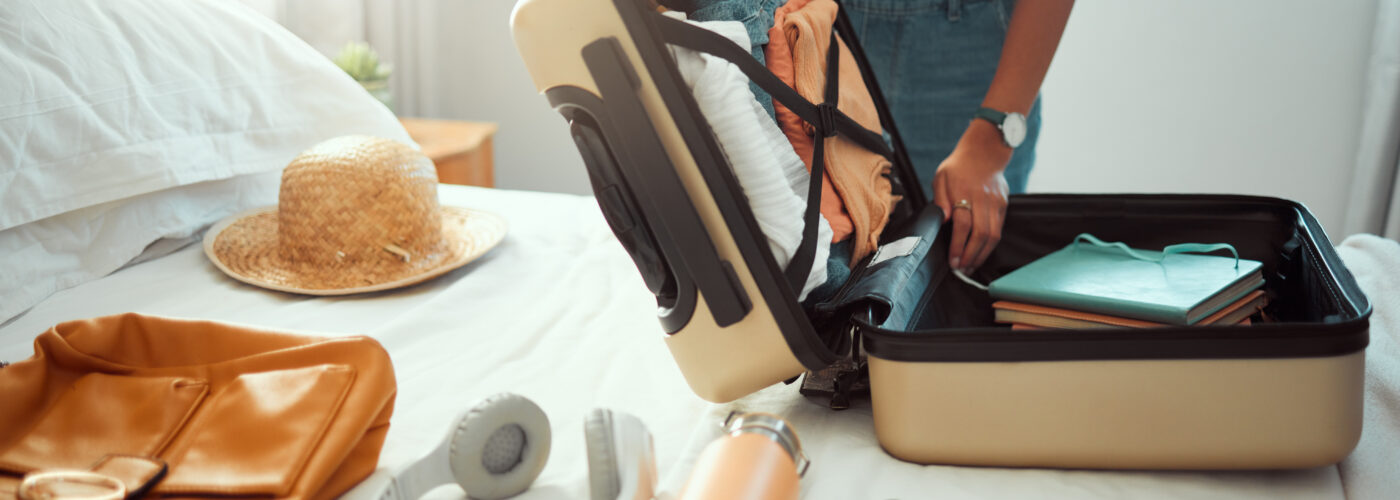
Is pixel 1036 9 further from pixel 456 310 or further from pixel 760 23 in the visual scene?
pixel 456 310

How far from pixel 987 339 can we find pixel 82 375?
69 centimetres

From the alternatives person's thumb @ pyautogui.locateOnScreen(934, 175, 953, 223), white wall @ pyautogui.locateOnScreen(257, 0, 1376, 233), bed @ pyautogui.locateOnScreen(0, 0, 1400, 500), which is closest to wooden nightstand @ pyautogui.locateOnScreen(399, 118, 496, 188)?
white wall @ pyautogui.locateOnScreen(257, 0, 1376, 233)

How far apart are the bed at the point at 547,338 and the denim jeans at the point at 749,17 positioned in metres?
0.27

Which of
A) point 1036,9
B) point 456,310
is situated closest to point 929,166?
point 1036,9

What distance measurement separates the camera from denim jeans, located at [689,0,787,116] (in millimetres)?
793

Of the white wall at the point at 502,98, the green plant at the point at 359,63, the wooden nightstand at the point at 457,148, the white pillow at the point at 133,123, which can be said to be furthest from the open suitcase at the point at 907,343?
the white wall at the point at 502,98

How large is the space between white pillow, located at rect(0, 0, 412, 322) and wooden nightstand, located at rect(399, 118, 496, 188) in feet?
1.62

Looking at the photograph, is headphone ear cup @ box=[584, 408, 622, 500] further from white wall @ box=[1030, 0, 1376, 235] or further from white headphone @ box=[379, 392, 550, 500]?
white wall @ box=[1030, 0, 1376, 235]

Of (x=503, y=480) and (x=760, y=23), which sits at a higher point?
(x=760, y=23)

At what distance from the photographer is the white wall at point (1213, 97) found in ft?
6.84

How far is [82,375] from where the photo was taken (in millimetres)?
725

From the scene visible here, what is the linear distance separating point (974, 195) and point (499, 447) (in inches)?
24.6

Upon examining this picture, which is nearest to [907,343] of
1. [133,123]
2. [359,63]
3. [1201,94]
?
[133,123]

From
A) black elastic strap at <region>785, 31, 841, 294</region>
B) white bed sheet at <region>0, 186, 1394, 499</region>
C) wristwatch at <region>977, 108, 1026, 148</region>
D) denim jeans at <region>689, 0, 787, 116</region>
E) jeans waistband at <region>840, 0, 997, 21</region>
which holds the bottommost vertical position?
white bed sheet at <region>0, 186, 1394, 499</region>
